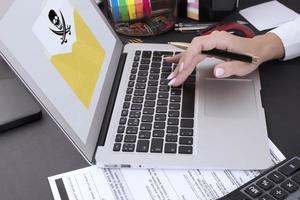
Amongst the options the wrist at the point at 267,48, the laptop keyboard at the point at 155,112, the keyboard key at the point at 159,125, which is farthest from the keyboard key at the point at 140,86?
the wrist at the point at 267,48

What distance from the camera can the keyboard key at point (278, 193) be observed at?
49 centimetres

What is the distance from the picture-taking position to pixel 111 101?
0.69 m

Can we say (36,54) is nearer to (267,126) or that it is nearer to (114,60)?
(114,60)

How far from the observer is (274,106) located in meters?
0.68

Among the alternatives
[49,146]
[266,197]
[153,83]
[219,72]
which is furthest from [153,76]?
[266,197]

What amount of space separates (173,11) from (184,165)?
0.45 meters

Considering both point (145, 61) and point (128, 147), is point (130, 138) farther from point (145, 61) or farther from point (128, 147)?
point (145, 61)

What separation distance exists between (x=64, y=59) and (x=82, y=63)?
0.16 ft

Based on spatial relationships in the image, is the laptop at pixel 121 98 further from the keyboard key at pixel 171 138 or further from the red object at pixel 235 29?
the red object at pixel 235 29

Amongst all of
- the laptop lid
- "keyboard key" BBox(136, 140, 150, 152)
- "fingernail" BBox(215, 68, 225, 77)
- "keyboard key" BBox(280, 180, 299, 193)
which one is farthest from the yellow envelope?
"keyboard key" BBox(280, 180, 299, 193)

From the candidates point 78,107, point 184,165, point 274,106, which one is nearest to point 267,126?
point 274,106

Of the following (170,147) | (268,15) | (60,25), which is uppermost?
(60,25)

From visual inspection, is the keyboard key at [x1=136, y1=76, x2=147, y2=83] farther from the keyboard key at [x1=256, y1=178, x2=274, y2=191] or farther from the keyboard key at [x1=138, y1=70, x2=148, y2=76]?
the keyboard key at [x1=256, y1=178, x2=274, y2=191]

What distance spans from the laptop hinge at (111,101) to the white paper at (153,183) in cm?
6
